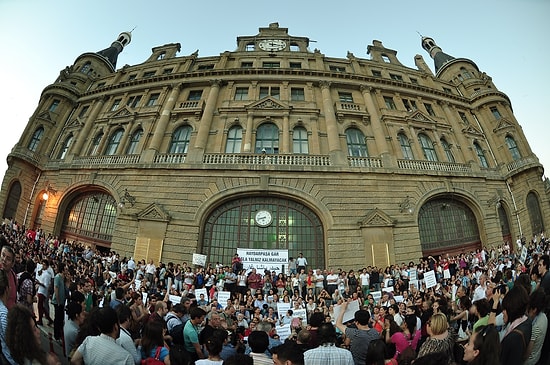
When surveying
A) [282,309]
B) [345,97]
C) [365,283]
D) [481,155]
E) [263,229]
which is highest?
[345,97]

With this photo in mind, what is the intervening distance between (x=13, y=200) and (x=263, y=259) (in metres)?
22.5

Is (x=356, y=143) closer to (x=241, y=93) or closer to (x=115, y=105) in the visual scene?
(x=241, y=93)

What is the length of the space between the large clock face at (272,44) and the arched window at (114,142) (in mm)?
16343

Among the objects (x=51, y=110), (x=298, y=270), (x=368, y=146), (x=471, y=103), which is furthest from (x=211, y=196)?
(x=471, y=103)

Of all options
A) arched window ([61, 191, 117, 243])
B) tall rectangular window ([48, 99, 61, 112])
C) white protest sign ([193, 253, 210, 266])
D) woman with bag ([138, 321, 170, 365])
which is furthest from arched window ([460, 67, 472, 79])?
tall rectangular window ([48, 99, 61, 112])

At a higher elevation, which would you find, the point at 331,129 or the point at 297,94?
the point at 297,94

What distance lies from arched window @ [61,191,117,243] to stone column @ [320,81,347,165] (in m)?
16.1

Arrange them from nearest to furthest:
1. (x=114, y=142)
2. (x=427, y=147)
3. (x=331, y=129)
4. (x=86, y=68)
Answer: (x=331, y=129), (x=427, y=147), (x=114, y=142), (x=86, y=68)

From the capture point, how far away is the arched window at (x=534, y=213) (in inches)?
922

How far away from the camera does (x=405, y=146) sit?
23500 mm

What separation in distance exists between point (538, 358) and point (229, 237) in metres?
16.4

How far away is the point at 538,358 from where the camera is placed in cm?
365

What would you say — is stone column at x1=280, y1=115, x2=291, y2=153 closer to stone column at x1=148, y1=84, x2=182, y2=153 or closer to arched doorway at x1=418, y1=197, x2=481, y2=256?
stone column at x1=148, y1=84, x2=182, y2=153

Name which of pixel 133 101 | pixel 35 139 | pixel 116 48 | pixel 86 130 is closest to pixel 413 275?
pixel 133 101
